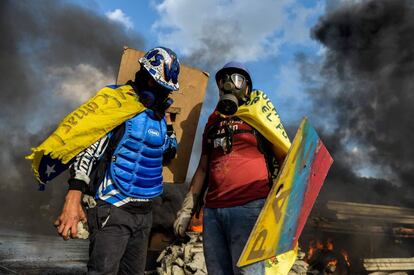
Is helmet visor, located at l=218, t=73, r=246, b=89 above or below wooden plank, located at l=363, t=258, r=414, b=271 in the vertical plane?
below

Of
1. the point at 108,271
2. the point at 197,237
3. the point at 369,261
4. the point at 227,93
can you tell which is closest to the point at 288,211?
the point at 227,93

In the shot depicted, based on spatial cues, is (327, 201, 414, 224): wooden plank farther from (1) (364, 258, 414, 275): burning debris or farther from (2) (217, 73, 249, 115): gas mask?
(2) (217, 73, 249, 115): gas mask

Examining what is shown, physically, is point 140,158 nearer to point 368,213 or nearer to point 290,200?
point 290,200

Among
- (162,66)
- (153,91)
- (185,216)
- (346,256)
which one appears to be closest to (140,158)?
(153,91)

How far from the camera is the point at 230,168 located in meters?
3.13

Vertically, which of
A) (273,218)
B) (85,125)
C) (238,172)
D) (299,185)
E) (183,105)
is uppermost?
(183,105)

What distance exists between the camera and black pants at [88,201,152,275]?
2775mm

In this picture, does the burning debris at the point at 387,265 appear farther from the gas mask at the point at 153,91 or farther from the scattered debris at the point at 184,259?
the gas mask at the point at 153,91

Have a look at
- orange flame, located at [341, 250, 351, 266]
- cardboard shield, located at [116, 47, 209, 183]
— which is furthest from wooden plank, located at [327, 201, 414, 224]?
cardboard shield, located at [116, 47, 209, 183]

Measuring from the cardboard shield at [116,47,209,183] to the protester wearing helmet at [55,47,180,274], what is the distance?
67cm

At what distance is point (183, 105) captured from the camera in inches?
171

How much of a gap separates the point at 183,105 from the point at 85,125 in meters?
1.57

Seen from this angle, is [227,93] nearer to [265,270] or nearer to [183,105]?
[183,105]

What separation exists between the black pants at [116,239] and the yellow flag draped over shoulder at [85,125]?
494 millimetres
